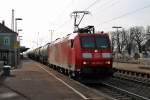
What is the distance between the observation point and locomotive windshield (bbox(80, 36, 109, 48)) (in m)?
23.8

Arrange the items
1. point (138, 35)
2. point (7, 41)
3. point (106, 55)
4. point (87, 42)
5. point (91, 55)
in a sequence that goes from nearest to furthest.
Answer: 1. point (91, 55)
2. point (106, 55)
3. point (87, 42)
4. point (7, 41)
5. point (138, 35)

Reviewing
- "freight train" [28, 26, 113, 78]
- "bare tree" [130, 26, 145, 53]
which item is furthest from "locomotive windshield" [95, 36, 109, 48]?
"bare tree" [130, 26, 145, 53]

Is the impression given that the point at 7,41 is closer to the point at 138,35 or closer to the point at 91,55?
the point at 138,35

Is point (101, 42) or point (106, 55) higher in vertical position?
point (101, 42)

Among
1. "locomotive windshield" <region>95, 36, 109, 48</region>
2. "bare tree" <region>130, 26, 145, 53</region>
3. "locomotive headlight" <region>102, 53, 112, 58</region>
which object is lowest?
"locomotive headlight" <region>102, 53, 112, 58</region>

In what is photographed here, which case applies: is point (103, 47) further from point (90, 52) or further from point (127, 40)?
point (127, 40)

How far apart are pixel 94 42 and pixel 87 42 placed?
0.41 m

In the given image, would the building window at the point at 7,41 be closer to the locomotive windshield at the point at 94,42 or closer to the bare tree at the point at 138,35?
the bare tree at the point at 138,35

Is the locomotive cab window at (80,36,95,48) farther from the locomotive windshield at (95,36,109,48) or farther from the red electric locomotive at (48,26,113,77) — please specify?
the locomotive windshield at (95,36,109,48)

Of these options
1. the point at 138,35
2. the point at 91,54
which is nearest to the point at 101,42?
the point at 91,54

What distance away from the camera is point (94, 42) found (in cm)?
2398

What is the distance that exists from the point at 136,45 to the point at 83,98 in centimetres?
10673

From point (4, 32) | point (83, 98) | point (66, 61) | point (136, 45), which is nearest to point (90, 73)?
point (66, 61)

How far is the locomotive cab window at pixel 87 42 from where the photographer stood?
78.0 feet
